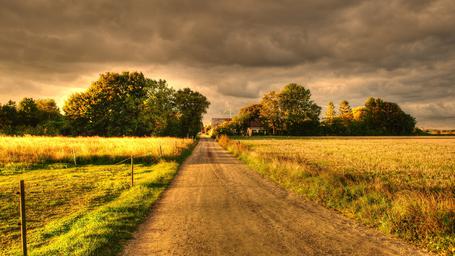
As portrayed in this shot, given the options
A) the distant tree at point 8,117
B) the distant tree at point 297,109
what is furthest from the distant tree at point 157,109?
the distant tree at point 297,109

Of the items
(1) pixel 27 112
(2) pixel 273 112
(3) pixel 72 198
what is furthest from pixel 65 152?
(2) pixel 273 112

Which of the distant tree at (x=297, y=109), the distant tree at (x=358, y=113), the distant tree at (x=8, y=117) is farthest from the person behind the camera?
the distant tree at (x=358, y=113)

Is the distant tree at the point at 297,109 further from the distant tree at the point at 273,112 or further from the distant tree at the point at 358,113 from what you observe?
the distant tree at the point at 358,113

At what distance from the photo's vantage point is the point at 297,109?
89.7 metres

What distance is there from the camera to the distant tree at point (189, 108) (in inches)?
2707

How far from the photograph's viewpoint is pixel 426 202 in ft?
24.0

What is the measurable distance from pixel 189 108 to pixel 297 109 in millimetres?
39225

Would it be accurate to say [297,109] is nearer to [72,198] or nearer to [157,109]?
[157,109]

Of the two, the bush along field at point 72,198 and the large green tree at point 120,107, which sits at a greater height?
the large green tree at point 120,107

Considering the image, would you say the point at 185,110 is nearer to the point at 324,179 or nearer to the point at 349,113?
the point at 324,179

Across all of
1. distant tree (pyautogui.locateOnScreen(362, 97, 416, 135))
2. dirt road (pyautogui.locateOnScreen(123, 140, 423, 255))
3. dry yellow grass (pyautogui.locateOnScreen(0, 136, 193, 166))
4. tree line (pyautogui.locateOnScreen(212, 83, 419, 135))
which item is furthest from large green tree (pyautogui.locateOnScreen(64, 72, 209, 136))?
distant tree (pyautogui.locateOnScreen(362, 97, 416, 135))

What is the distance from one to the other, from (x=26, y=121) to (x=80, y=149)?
5360cm

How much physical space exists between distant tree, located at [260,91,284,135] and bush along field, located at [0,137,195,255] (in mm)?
71728

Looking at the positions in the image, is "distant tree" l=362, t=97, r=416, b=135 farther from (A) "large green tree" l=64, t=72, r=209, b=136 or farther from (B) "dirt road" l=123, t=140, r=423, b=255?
(B) "dirt road" l=123, t=140, r=423, b=255
